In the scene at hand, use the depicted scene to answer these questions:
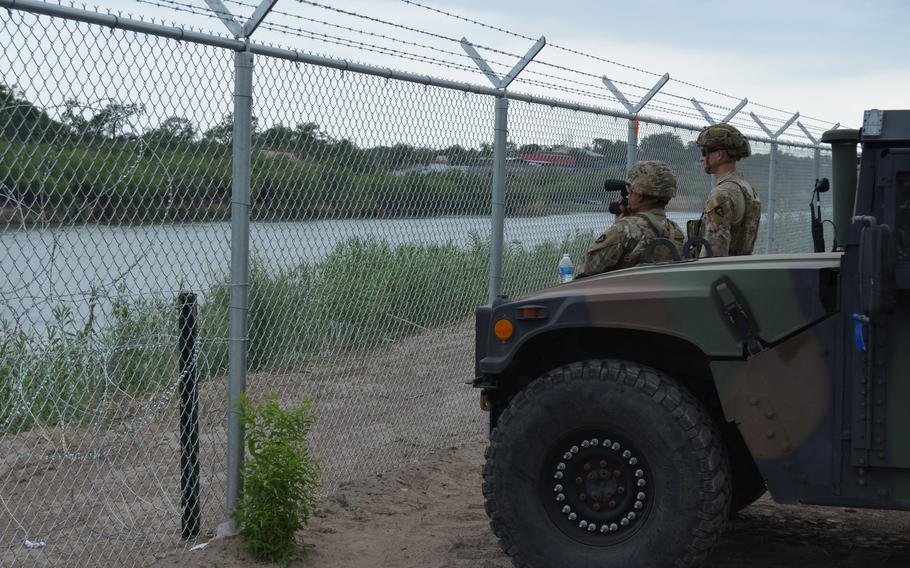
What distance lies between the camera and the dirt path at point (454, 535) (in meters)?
4.71

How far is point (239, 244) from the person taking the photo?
4.58 metres

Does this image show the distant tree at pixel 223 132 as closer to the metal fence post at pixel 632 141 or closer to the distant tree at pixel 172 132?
the distant tree at pixel 172 132

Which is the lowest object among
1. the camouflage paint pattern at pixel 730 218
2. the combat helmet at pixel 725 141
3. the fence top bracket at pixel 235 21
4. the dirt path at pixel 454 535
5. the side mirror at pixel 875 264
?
the dirt path at pixel 454 535

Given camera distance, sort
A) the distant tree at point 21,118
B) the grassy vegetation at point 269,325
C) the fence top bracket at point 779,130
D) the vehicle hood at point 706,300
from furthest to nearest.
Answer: the fence top bracket at point 779,130 < the grassy vegetation at point 269,325 < the vehicle hood at point 706,300 < the distant tree at point 21,118

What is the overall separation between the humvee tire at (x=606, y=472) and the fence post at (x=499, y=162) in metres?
2.48

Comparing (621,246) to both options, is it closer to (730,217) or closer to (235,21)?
(730,217)

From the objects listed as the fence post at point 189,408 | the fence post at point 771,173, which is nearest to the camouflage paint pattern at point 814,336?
the fence post at point 189,408

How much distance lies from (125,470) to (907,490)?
3.54m

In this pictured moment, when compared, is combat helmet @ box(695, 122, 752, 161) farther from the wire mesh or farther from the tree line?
the wire mesh

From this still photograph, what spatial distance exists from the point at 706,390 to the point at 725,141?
229 centimetres

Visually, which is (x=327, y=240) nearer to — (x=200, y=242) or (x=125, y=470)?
(x=200, y=242)

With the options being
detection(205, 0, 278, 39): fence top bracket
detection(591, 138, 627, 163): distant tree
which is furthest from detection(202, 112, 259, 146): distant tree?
detection(591, 138, 627, 163): distant tree

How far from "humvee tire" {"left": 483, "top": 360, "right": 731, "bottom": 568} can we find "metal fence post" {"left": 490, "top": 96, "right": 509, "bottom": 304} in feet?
8.11

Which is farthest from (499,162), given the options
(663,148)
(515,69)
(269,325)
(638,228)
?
(663,148)
